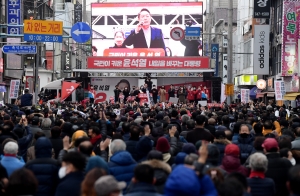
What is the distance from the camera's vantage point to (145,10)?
55.3 m

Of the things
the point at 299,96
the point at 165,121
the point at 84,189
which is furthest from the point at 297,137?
the point at 299,96

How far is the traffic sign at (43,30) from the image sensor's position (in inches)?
1097

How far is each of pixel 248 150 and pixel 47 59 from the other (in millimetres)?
56004

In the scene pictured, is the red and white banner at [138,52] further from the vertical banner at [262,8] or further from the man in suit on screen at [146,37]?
the vertical banner at [262,8]

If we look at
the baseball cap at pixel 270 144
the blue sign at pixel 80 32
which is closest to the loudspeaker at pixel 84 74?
the blue sign at pixel 80 32

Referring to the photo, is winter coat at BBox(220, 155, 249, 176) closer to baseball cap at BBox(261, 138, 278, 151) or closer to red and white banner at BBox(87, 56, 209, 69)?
baseball cap at BBox(261, 138, 278, 151)

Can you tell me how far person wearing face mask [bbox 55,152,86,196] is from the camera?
7160 mm

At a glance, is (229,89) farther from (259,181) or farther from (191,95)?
(259,181)

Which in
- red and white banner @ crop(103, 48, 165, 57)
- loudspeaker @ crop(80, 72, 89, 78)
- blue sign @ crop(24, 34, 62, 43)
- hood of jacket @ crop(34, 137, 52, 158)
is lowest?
hood of jacket @ crop(34, 137, 52, 158)

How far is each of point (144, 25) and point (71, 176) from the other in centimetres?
4837

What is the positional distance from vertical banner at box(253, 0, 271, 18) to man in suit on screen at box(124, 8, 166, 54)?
11.8 meters

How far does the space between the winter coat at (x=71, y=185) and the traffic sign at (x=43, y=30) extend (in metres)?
21.1

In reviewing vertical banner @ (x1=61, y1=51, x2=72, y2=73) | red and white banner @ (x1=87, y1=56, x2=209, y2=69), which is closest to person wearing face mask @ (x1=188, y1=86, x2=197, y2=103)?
red and white banner @ (x1=87, y1=56, x2=209, y2=69)

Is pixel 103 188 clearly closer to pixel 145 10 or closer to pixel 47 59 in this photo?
pixel 145 10
